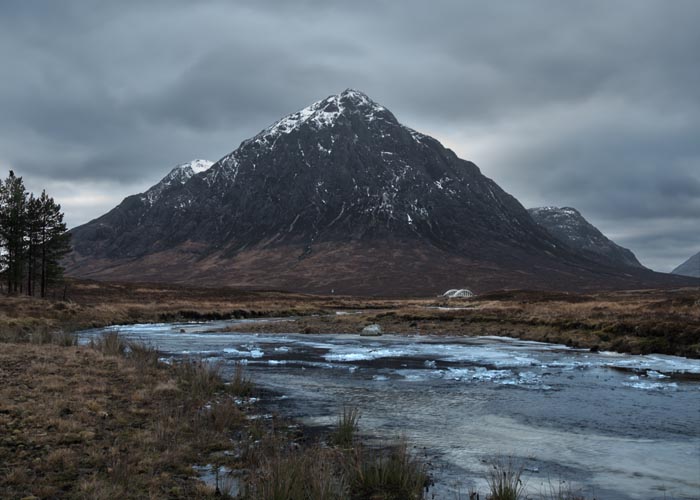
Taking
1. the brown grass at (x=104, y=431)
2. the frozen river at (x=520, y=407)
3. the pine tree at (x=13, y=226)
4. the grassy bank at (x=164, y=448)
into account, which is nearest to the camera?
the grassy bank at (x=164, y=448)

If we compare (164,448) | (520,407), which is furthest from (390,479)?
(520,407)

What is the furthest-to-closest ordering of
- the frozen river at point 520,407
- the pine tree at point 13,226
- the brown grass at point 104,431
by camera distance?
the pine tree at point 13,226 → the frozen river at point 520,407 → the brown grass at point 104,431

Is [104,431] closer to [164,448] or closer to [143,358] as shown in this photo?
[164,448]

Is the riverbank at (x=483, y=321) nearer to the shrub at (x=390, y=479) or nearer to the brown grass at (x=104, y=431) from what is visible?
the brown grass at (x=104, y=431)

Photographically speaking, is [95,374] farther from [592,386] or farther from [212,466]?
[592,386]

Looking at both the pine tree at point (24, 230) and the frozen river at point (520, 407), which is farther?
the pine tree at point (24, 230)

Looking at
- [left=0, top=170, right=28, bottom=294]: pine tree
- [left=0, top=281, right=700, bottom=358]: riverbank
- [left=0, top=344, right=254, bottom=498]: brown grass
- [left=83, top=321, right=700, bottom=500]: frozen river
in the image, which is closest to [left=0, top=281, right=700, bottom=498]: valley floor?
[left=0, top=344, right=254, bottom=498]: brown grass

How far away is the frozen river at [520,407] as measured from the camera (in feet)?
38.4

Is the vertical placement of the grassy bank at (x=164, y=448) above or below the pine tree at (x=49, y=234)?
below

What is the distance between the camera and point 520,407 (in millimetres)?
18391

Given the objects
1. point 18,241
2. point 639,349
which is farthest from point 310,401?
point 18,241

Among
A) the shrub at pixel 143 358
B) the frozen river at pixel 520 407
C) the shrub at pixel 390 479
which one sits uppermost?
the shrub at pixel 143 358

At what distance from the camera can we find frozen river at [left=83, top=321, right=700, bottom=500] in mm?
11719

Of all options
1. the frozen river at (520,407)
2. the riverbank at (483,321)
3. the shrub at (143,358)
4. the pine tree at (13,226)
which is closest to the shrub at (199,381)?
the shrub at (143,358)
